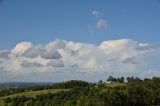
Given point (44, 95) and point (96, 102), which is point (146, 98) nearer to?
point (96, 102)

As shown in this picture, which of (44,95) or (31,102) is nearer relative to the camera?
(31,102)

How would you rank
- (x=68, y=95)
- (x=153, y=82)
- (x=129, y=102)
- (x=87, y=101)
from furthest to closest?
(x=153, y=82) → (x=68, y=95) → (x=129, y=102) → (x=87, y=101)

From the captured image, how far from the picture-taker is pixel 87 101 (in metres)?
132

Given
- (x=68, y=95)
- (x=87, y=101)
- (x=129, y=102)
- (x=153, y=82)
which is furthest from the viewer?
(x=153, y=82)

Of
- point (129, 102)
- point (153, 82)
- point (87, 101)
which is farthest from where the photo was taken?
point (153, 82)

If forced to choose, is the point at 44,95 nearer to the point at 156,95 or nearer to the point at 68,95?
the point at 68,95

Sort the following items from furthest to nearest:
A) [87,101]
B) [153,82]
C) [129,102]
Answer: [153,82], [129,102], [87,101]

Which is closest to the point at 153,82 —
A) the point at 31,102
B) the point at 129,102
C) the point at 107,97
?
the point at 129,102

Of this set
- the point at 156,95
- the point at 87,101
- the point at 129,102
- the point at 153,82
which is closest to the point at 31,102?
the point at 87,101

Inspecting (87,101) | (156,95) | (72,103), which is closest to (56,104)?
(72,103)

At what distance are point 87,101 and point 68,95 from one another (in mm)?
35054

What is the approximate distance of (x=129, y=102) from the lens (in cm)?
14450

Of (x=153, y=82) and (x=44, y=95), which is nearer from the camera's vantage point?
(x=44, y=95)

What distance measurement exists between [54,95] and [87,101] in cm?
3816
